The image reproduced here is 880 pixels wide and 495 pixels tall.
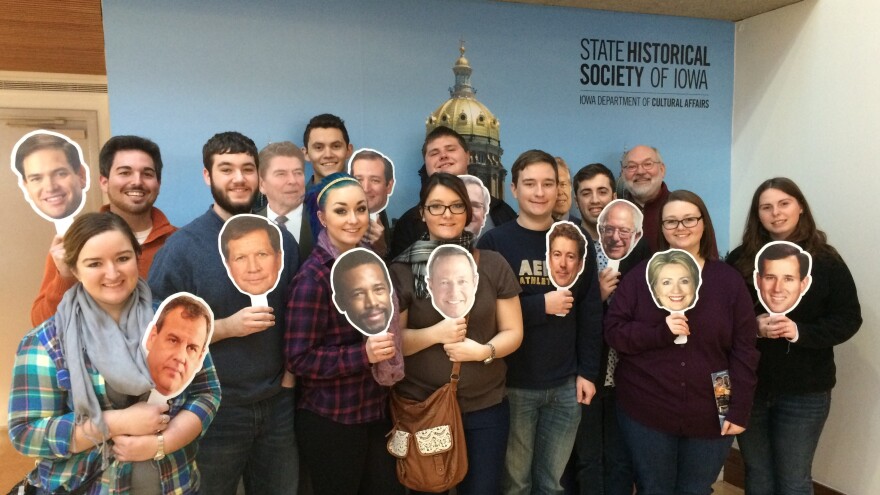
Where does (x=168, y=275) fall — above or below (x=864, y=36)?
below

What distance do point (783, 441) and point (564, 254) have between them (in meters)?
1.32

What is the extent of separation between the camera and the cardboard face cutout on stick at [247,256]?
1927 millimetres

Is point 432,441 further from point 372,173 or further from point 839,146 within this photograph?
point 839,146

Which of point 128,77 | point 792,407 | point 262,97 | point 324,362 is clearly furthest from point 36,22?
point 792,407

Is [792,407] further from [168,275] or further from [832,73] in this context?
[168,275]

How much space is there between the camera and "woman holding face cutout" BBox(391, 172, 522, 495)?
2.08 metres

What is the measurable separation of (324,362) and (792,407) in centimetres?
200

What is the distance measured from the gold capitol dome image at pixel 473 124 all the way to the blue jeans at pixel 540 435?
1277mm

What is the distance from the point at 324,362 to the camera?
1948 mm

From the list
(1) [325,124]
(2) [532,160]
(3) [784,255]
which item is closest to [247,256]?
(1) [325,124]

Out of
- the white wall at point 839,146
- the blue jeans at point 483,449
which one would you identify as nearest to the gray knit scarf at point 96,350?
the blue jeans at point 483,449

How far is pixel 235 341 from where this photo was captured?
1993mm

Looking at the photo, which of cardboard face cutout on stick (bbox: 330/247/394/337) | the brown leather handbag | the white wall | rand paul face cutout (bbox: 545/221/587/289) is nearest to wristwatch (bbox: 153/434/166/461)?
cardboard face cutout on stick (bbox: 330/247/394/337)

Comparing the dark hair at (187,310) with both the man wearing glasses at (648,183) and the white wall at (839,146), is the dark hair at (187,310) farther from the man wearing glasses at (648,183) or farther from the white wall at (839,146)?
the white wall at (839,146)
